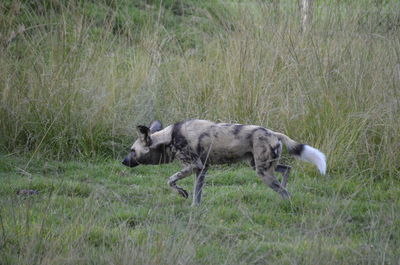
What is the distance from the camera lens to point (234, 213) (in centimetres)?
464

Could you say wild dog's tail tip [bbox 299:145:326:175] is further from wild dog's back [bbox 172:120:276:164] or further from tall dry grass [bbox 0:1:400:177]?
tall dry grass [bbox 0:1:400:177]

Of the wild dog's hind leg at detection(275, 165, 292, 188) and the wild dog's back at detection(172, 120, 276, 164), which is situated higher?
the wild dog's back at detection(172, 120, 276, 164)

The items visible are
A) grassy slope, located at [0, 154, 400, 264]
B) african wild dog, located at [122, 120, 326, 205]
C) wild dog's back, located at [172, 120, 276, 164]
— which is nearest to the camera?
grassy slope, located at [0, 154, 400, 264]

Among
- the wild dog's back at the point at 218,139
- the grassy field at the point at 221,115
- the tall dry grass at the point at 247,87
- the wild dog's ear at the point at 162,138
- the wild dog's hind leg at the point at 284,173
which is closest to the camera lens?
the grassy field at the point at 221,115

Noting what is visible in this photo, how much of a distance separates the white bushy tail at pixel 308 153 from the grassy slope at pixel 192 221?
11.2 inches

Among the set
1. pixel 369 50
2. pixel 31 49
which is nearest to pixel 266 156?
pixel 369 50

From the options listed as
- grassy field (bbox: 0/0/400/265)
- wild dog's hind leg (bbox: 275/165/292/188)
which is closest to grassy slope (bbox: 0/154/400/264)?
grassy field (bbox: 0/0/400/265)

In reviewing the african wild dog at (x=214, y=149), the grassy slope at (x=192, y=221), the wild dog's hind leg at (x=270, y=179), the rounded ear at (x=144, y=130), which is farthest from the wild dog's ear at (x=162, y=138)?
the wild dog's hind leg at (x=270, y=179)

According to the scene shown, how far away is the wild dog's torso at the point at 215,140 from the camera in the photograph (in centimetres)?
490

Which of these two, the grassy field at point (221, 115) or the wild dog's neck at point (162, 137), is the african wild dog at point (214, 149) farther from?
the grassy field at point (221, 115)

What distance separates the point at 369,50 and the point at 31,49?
3.66 m

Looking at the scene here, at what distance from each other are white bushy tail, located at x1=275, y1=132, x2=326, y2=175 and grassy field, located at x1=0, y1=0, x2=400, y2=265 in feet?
0.87

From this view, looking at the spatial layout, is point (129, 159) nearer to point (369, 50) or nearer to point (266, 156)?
point (266, 156)

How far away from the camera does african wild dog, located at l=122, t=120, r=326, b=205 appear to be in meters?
4.82
